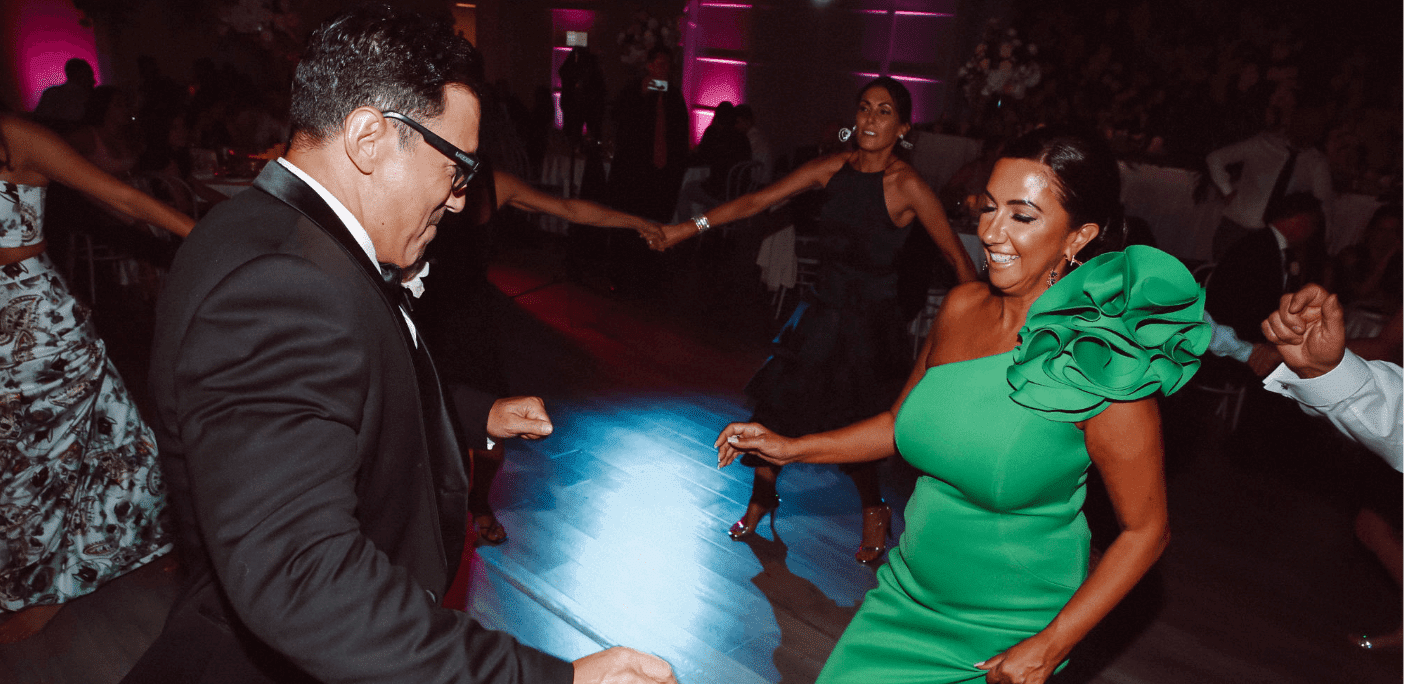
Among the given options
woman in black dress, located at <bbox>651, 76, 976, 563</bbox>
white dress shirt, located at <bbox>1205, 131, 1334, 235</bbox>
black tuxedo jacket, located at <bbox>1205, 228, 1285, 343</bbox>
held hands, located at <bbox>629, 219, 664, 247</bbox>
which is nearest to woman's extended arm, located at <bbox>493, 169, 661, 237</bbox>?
held hands, located at <bbox>629, 219, 664, 247</bbox>

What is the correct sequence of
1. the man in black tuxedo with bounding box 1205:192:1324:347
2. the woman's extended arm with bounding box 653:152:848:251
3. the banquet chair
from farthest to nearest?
the banquet chair
the man in black tuxedo with bounding box 1205:192:1324:347
the woman's extended arm with bounding box 653:152:848:251

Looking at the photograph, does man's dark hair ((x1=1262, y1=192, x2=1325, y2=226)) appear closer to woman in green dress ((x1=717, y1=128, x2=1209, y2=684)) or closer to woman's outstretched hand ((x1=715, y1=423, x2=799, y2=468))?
woman in green dress ((x1=717, y1=128, x2=1209, y2=684))

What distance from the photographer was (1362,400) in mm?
1420

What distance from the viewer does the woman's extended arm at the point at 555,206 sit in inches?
103

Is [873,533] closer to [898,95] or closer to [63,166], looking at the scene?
[898,95]

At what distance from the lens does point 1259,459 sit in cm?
424

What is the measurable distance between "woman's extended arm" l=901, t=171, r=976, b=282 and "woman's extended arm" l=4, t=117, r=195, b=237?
7.29 feet

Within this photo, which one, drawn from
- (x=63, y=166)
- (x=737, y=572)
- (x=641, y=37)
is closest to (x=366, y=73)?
(x=63, y=166)

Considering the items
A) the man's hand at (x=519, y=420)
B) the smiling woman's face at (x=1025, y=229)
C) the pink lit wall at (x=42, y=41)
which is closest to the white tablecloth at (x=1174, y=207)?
the smiling woman's face at (x=1025, y=229)

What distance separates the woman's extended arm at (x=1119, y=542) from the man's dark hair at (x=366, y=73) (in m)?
1.14

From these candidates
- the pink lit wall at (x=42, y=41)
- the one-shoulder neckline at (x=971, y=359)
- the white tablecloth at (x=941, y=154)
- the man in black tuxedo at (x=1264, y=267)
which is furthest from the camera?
the pink lit wall at (x=42, y=41)

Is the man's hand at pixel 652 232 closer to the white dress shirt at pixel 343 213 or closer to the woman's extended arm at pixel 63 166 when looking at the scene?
the woman's extended arm at pixel 63 166

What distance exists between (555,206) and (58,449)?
162 cm

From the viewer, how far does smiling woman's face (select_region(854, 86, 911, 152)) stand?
113 inches
